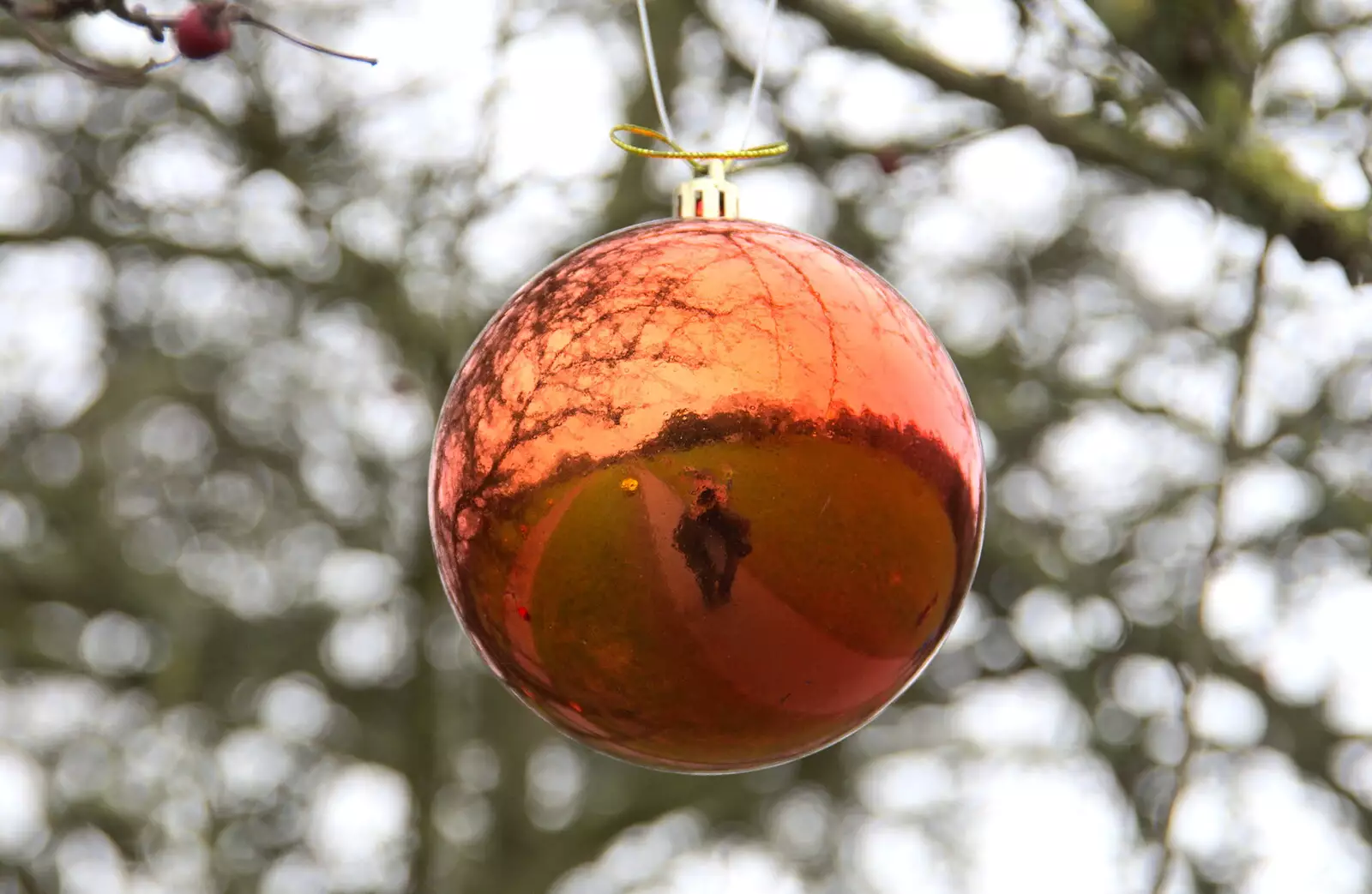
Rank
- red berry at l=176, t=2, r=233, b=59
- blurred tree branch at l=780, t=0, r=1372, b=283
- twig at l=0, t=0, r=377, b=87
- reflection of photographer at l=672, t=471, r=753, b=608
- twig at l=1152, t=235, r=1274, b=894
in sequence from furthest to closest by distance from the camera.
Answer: twig at l=1152, t=235, r=1274, b=894 < blurred tree branch at l=780, t=0, r=1372, b=283 < red berry at l=176, t=2, r=233, b=59 < twig at l=0, t=0, r=377, b=87 < reflection of photographer at l=672, t=471, r=753, b=608

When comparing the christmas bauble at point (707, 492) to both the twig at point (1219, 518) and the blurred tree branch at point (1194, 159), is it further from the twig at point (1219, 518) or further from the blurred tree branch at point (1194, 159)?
the twig at point (1219, 518)

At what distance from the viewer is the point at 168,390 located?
466 centimetres

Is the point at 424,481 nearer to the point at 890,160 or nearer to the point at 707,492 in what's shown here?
the point at 890,160

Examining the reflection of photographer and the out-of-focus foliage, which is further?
the out-of-focus foliage

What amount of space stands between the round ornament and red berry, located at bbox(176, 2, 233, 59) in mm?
503

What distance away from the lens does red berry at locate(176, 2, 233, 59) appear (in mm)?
1529

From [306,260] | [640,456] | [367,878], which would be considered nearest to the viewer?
[640,456]

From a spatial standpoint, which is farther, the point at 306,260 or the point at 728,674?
the point at 306,260

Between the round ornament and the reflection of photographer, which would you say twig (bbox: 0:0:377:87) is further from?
the reflection of photographer

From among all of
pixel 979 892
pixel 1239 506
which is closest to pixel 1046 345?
pixel 1239 506

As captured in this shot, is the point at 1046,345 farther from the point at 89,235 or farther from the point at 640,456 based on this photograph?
the point at 640,456

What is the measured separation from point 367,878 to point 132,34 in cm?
282

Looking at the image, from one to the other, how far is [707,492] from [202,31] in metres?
0.81

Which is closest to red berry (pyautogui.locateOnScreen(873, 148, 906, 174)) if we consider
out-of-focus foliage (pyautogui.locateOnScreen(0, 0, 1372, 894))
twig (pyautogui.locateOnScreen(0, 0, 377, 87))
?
out-of-focus foliage (pyautogui.locateOnScreen(0, 0, 1372, 894))
